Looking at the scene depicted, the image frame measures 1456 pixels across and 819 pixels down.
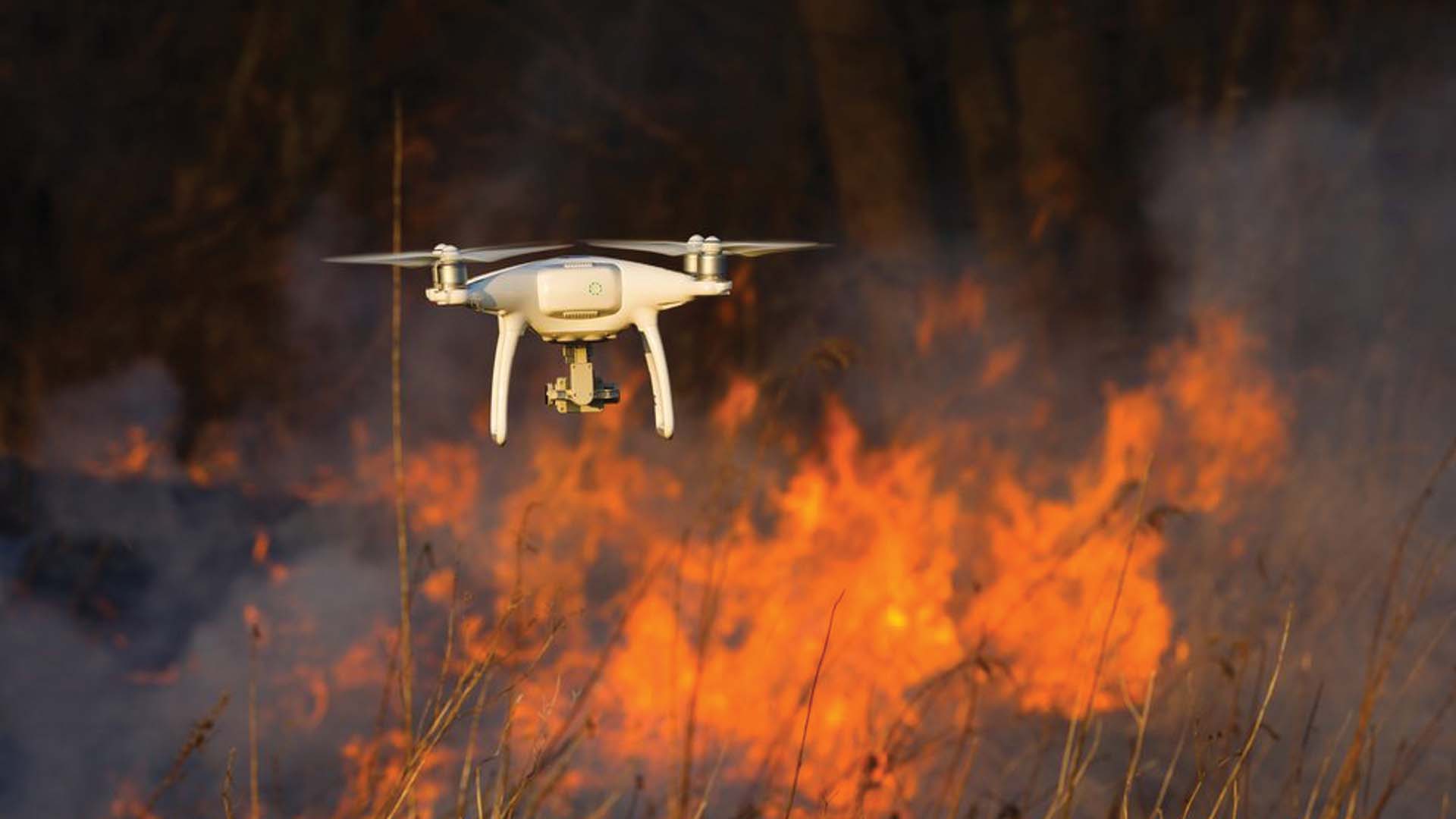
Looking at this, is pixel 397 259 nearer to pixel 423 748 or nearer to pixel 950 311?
pixel 423 748

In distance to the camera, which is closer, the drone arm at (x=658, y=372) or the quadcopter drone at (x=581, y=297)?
the quadcopter drone at (x=581, y=297)

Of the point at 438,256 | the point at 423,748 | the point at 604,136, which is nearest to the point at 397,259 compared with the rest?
the point at 438,256

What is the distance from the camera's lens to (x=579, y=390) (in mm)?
3174

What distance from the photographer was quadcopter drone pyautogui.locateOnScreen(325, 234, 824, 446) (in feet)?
10.2

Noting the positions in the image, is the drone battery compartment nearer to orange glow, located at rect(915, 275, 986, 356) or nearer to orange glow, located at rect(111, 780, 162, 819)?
orange glow, located at rect(111, 780, 162, 819)

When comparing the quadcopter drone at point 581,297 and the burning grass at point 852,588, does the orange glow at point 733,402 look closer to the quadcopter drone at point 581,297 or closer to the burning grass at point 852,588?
the burning grass at point 852,588

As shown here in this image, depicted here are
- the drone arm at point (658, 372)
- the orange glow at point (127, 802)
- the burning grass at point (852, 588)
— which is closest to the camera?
the drone arm at point (658, 372)

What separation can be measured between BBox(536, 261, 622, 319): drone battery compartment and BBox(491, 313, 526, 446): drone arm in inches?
2.4

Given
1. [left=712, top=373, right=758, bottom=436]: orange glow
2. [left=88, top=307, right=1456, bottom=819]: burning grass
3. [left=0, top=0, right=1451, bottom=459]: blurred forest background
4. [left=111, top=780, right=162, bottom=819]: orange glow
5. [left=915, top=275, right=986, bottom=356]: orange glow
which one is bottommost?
[left=111, top=780, right=162, bottom=819]: orange glow

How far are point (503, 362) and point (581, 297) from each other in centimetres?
19

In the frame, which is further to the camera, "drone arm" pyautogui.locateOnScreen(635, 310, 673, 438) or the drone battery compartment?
"drone arm" pyautogui.locateOnScreen(635, 310, 673, 438)

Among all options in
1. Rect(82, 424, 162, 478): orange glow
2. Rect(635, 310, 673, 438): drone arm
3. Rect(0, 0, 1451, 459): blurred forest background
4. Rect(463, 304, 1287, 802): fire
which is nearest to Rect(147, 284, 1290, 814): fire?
Rect(463, 304, 1287, 802): fire

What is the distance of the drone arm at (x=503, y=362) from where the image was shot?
3135 millimetres

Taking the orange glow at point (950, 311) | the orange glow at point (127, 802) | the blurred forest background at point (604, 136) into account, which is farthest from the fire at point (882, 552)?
the orange glow at point (127, 802)
